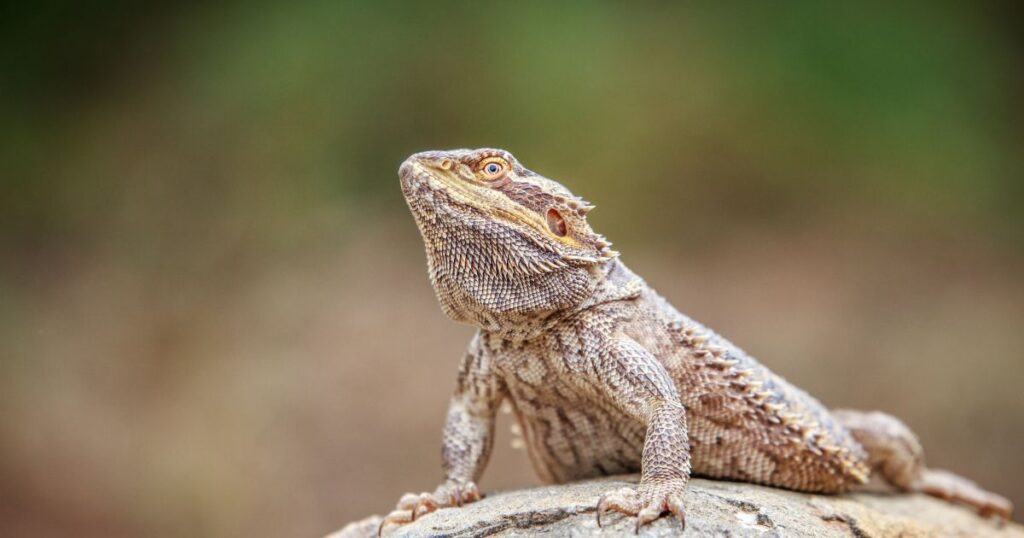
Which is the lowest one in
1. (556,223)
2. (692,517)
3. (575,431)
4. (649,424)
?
(692,517)

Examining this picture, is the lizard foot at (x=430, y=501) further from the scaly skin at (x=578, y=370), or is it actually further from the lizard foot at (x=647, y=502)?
the lizard foot at (x=647, y=502)

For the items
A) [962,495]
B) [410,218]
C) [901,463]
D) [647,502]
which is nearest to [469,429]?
[647,502]

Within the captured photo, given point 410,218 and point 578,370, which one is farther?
point 410,218

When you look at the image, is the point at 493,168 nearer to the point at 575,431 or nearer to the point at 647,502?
the point at 575,431

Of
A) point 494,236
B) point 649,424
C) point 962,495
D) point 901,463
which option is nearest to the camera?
point 649,424

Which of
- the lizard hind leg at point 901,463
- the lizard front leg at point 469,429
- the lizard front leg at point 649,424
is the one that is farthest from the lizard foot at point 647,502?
the lizard hind leg at point 901,463

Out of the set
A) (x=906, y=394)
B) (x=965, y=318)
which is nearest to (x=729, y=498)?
(x=906, y=394)
